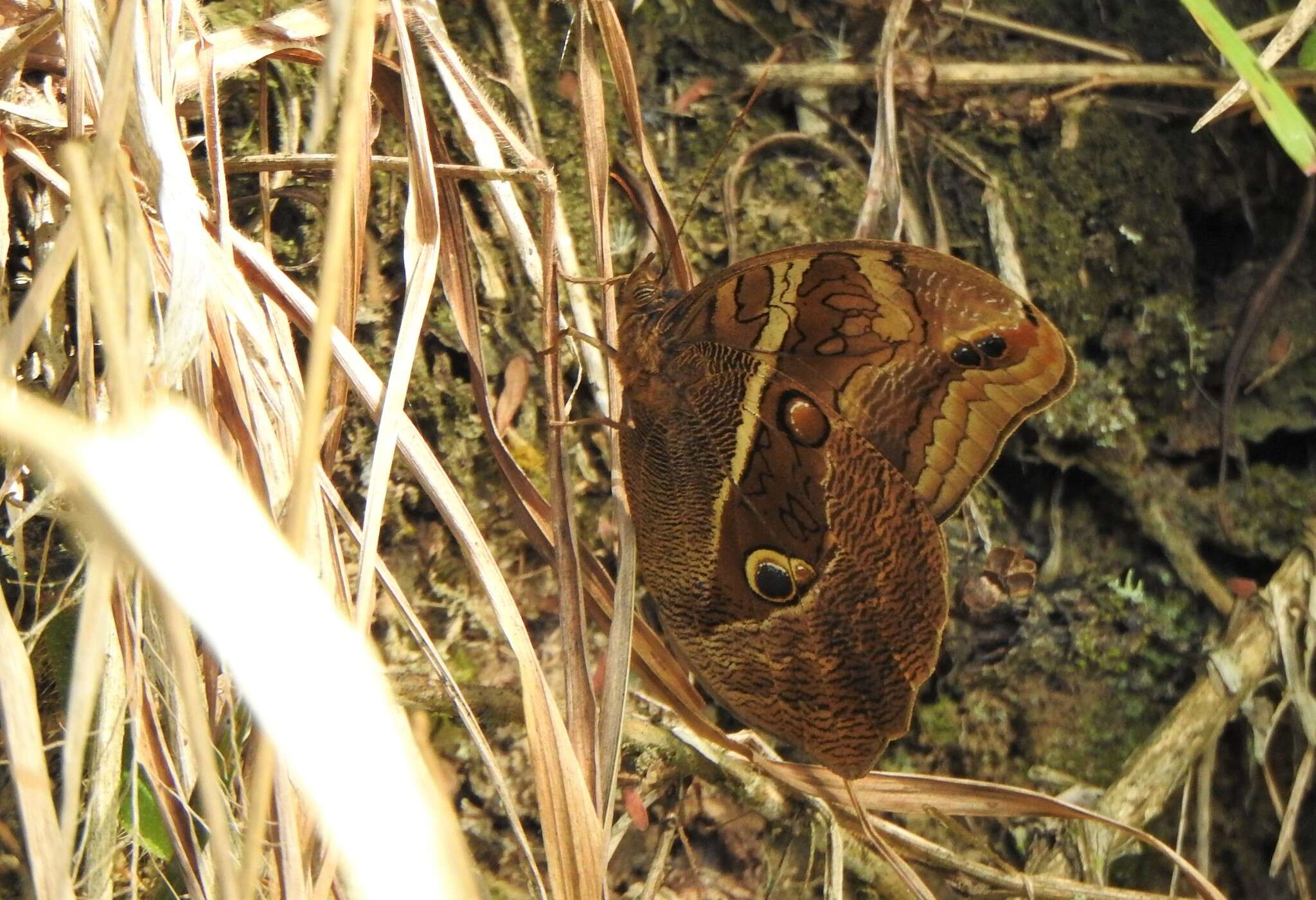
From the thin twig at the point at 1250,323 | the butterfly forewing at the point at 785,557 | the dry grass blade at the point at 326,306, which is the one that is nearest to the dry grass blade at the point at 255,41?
the dry grass blade at the point at 326,306

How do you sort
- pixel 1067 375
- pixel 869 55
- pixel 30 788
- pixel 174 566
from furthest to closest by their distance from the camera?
pixel 869 55
pixel 1067 375
pixel 30 788
pixel 174 566

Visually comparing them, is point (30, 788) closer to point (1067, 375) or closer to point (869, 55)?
point (1067, 375)

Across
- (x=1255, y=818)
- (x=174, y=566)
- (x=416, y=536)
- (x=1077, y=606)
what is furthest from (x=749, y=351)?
(x=1255, y=818)

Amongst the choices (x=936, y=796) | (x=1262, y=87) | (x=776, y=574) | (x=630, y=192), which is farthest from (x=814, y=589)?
(x=1262, y=87)

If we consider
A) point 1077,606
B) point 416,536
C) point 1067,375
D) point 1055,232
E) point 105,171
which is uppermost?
point 105,171

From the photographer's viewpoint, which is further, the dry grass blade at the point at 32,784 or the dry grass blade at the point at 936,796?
the dry grass blade at the point at 936,796

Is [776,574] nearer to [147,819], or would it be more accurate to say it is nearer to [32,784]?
[147,819]

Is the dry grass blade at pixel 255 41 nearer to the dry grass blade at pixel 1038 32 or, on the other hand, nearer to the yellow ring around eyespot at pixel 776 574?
the yellow ring around eyespot at pixel 776 574
